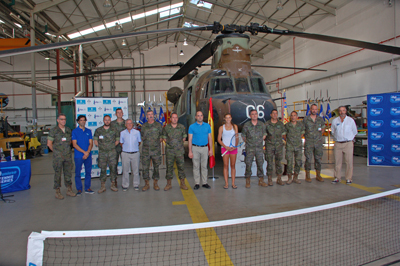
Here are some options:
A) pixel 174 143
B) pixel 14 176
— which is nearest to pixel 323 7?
pixel 174 143

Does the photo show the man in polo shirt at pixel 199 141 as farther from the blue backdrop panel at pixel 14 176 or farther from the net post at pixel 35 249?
the blue backdrop panel at pixel 14 176

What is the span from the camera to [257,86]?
24.9ft

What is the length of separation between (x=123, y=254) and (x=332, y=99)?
18869mm

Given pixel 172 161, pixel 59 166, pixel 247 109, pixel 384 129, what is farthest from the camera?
pixel 384 129

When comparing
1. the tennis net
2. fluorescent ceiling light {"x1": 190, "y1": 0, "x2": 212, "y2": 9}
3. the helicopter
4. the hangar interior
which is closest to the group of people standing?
the hangar interior

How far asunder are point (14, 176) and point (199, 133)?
4.99 metres

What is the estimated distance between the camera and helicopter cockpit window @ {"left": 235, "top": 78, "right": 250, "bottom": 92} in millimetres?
7343

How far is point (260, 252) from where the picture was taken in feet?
10.1

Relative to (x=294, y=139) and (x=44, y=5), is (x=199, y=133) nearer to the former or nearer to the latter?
(x=294, y=139)

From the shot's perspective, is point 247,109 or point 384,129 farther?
point 384,129

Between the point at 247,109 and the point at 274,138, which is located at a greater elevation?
the point at 247,109

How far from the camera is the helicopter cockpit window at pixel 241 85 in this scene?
734 cm

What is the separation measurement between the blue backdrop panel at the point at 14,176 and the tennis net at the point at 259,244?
12.5ft

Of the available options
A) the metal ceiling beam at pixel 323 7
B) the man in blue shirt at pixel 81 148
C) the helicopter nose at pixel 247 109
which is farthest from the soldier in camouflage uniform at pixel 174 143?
the metal ceiling beam at pixel 323 7
